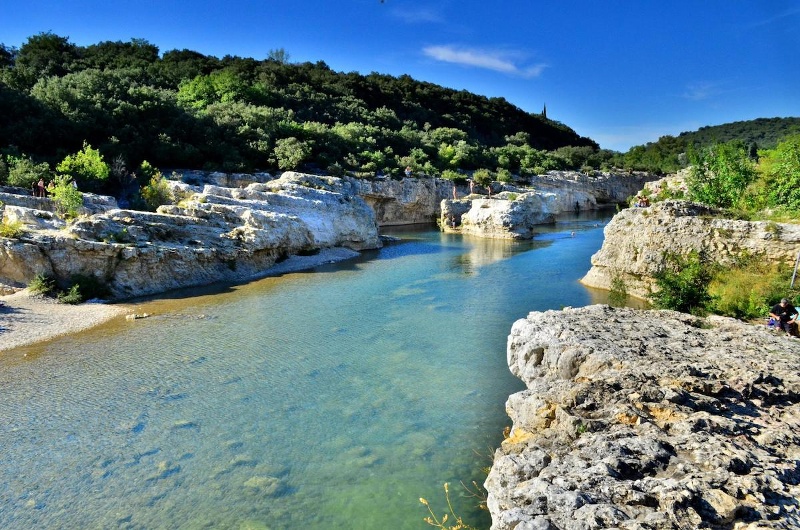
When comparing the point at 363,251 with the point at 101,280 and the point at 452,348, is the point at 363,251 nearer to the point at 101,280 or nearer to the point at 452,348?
the point at 101,280

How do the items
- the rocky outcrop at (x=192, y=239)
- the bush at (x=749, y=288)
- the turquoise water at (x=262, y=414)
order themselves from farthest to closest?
the rocky outcrop at (x=192, y=239), the bush at (x=749, y=288), the turquoise water at (x=262, y=414)

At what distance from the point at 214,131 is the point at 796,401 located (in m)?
40.9

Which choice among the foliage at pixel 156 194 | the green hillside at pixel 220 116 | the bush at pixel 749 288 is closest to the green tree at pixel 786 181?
the bush at pixel 749 288

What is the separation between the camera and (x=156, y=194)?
2552cm

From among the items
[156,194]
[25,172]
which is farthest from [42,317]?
[25,172]

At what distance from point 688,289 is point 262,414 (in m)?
12.0

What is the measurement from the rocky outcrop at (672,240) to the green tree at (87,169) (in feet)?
88.1

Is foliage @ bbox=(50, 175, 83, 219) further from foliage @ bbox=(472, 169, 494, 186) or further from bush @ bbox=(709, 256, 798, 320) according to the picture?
foliage @ bbox=(472, 169, 494, 186)

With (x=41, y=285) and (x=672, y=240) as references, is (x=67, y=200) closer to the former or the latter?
(x=41, y=285)

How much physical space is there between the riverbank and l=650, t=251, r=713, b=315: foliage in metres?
17.1

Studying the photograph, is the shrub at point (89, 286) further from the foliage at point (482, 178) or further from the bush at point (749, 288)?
the foliage at point (482, 178)

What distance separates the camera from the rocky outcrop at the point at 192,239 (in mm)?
17516

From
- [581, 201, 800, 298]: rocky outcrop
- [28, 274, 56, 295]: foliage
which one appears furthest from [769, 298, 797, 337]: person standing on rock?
[28, 274, 56, 295]: foliage

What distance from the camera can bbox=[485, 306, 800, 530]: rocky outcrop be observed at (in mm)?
4266
